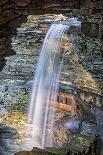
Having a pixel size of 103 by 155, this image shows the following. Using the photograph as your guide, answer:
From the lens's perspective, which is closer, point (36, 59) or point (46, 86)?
point (46, 86)

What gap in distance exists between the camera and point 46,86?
13.9 m

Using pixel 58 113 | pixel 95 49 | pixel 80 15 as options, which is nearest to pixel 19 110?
pixel 58 113

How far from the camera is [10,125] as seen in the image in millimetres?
13109

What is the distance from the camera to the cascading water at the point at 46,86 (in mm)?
12891

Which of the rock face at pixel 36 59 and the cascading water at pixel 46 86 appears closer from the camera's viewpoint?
the cascading water at pixel 46 86

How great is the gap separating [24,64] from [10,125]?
293 cm

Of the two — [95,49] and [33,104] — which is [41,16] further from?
[33,104]

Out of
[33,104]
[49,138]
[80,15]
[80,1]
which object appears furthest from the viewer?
[80,1]

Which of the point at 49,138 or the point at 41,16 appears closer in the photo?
the point at 49,138

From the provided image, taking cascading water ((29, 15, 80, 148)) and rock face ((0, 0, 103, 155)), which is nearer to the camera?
cascading water ((29, 15, 80, 148))

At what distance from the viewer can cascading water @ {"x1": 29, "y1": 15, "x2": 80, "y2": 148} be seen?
1289 cm

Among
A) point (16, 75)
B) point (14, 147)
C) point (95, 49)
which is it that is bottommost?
point (14, 147)

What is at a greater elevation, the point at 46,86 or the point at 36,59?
the point at 36,59

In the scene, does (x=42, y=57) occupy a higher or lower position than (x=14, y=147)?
higher
